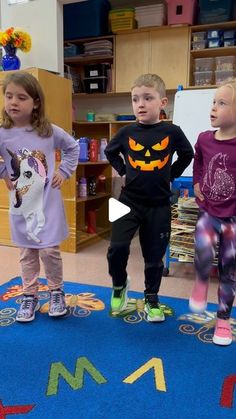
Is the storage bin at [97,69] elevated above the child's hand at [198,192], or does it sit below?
above

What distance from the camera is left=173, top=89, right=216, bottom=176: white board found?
239 cm

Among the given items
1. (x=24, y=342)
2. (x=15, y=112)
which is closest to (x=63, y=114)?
(x=15, y=112)

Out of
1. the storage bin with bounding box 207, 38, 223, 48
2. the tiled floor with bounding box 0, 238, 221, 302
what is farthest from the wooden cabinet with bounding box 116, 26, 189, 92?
the tiled floor with bounding box 0, 238, 221, 302

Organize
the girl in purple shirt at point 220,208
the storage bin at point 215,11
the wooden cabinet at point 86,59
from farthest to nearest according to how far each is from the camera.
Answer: the wooden cabinet at point 86,59
the storage bin at point 215,11
the girl in purple shirt at point 220,208

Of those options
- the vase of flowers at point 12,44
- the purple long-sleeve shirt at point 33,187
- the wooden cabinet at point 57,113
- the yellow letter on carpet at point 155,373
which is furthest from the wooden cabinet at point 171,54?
the yellow letter on carpet at point 155,373

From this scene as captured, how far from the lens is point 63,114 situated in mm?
3049

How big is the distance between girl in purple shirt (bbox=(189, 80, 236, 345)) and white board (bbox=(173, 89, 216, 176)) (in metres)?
0.87

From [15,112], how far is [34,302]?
832 millimetres

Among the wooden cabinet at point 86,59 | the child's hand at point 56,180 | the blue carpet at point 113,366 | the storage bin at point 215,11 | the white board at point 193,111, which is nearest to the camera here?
the blue carpet at point 113,366

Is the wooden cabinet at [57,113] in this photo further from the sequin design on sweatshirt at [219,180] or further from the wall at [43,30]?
the sequin design on sweatshirt at [219,180]

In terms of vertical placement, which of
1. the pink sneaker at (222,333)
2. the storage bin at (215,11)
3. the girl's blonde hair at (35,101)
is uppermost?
the storage bin at (215,11)

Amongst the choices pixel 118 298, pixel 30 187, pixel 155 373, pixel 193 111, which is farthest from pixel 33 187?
pixel 193 111

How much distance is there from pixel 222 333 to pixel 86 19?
3.52m

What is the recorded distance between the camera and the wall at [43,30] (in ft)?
10.2
